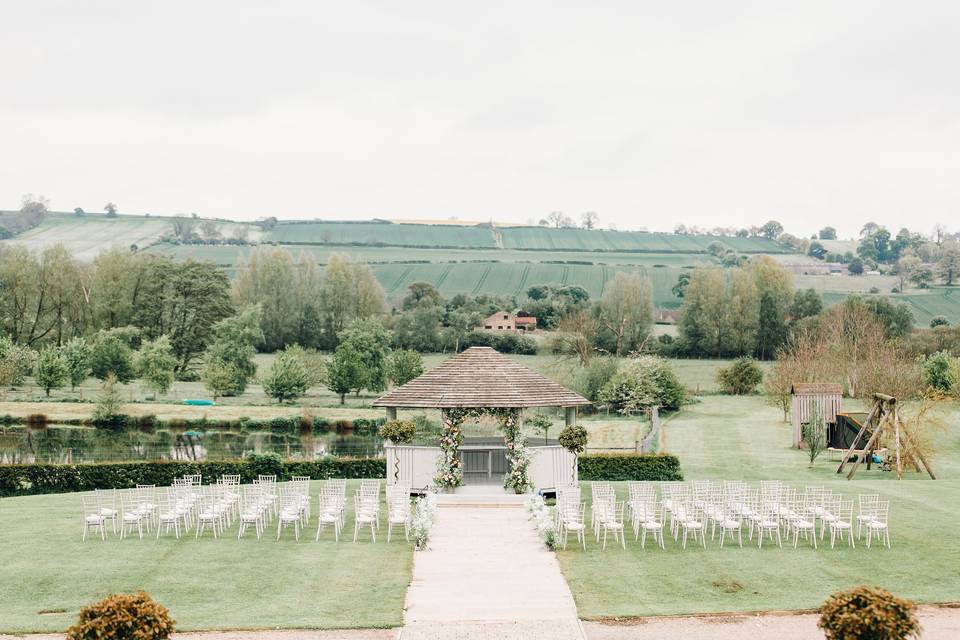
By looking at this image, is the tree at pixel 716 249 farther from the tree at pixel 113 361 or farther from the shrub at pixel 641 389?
the tree at pixel 113 361

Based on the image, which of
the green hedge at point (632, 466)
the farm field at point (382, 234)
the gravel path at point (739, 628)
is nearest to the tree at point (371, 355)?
the green hedge at point (632, 466)

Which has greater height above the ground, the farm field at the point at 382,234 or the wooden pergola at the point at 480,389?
the farm field at the point at 382,234

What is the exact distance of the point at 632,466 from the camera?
29578mm

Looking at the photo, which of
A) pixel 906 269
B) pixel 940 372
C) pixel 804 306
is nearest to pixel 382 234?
pixel 906 269

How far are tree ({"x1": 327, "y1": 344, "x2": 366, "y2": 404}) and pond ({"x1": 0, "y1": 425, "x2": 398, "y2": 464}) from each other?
8.87 metres

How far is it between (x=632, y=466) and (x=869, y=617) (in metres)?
18.7

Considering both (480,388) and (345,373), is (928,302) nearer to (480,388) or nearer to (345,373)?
(345,373)

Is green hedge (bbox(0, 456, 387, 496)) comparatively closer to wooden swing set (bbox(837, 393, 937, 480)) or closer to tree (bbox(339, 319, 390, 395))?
wooden swing set (bbox(837, 393, 937, 480))

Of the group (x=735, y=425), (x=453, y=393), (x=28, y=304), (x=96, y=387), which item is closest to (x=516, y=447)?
(x=453, y=393)

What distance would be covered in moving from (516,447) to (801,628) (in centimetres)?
1143

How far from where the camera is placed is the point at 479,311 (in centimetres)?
9119

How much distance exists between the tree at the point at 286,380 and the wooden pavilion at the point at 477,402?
2958 centimetres

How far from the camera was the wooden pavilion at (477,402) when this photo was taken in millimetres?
25031

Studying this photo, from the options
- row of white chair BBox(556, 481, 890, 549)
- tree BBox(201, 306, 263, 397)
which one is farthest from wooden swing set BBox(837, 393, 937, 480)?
tree BBox(201, 306, 263, 397)
